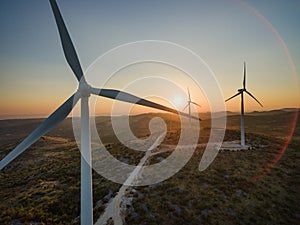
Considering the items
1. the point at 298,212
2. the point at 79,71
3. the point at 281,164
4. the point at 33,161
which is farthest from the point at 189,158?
the point at 33,161

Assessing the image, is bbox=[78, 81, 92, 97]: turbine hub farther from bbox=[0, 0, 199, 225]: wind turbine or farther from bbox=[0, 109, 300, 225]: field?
bbox=[0, 109, 300, 225]: field

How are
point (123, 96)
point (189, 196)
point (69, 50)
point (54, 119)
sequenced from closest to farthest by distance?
point (54, 119), point (123, 96), point (69, 50), point (189, 196)

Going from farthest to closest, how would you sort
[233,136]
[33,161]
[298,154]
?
1. [233,136]
2. [33,161]
3. [298,154]

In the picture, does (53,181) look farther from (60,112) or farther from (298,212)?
(298,212)

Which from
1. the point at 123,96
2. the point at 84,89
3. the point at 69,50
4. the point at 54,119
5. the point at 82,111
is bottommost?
the point at 54,119

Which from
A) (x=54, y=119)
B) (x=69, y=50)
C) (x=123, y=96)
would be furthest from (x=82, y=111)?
(x=69, y=50)

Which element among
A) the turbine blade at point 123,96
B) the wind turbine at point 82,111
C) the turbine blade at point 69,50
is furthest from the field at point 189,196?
the turbine blade at point 69,50

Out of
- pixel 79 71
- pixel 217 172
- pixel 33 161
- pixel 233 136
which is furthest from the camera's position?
pixel 233 136

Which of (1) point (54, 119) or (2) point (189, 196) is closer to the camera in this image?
(1) point (54, 119)

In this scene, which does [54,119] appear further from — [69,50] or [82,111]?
[69,50]
